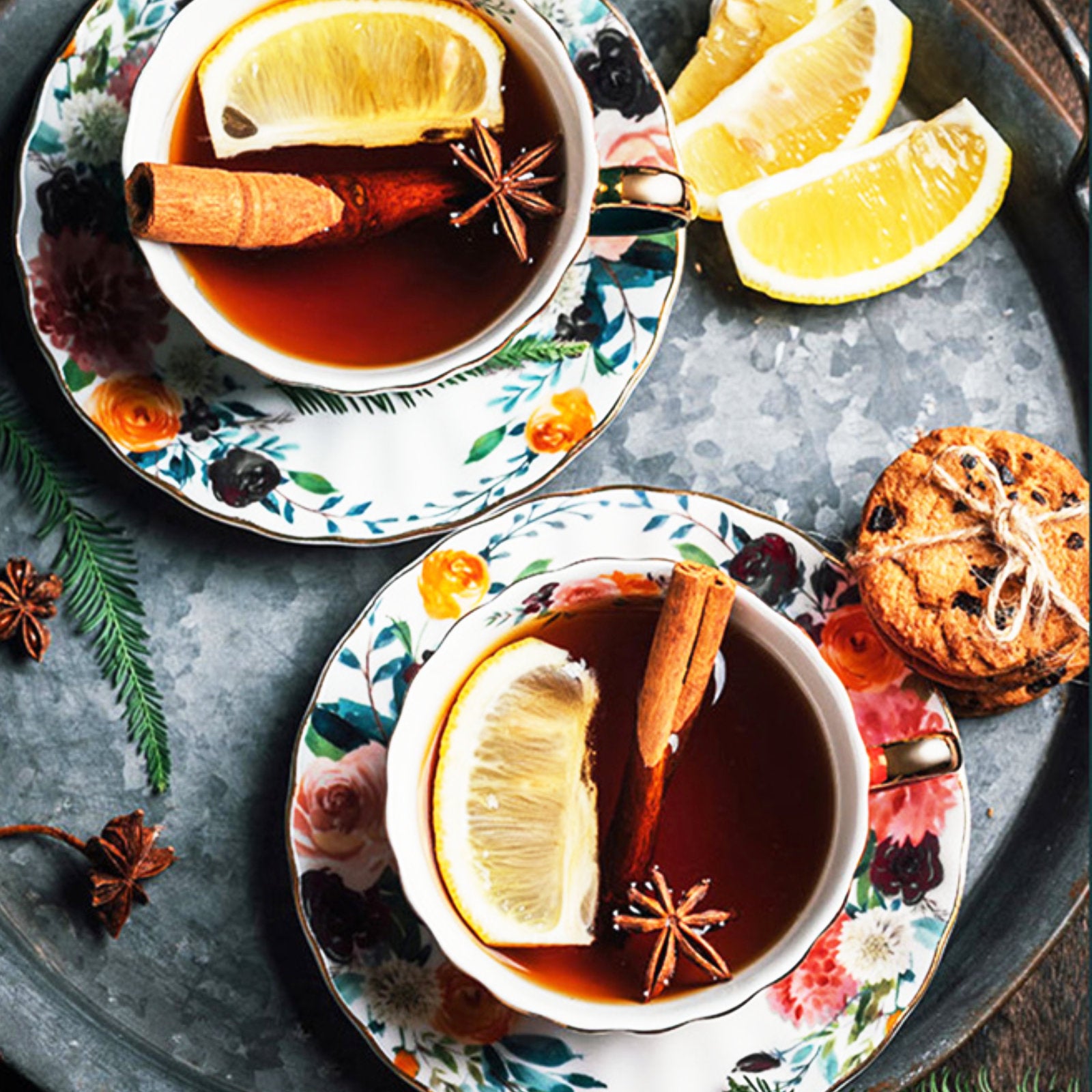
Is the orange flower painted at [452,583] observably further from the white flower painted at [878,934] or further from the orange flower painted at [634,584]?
the white flower painted at [878,934]

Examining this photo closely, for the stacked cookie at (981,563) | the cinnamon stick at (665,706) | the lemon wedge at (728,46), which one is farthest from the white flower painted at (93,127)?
the stacked cookie at (981,563)

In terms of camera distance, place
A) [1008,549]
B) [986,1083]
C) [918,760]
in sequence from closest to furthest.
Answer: [918,760], [1008,549], [986,1083]

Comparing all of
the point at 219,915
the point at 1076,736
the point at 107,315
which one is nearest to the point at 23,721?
the point at 219,915

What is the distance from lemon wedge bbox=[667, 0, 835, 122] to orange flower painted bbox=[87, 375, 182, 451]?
0.57 m

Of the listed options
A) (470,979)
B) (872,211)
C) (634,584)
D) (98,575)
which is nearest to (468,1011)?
(470,979)

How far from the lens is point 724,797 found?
4.58 feet

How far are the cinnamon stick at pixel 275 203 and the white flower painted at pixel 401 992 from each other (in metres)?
0.67

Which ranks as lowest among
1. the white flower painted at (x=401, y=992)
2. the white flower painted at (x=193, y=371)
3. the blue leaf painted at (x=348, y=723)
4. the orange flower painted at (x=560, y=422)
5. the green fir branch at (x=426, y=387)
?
the white flower painted at (x=401, y=992)

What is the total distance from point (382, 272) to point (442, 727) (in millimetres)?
422

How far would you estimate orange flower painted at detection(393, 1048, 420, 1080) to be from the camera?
1.41m

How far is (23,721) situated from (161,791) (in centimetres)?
15

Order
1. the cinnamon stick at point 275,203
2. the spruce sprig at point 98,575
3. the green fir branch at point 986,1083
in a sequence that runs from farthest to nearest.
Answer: the green fir branch at point 986,1083 → the spruce sprig at point 98,575 → the cinnamon stick at point 275,203

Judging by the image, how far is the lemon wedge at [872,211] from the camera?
1.51 metres

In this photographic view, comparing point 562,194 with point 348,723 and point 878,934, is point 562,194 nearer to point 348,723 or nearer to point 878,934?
point 348,723
